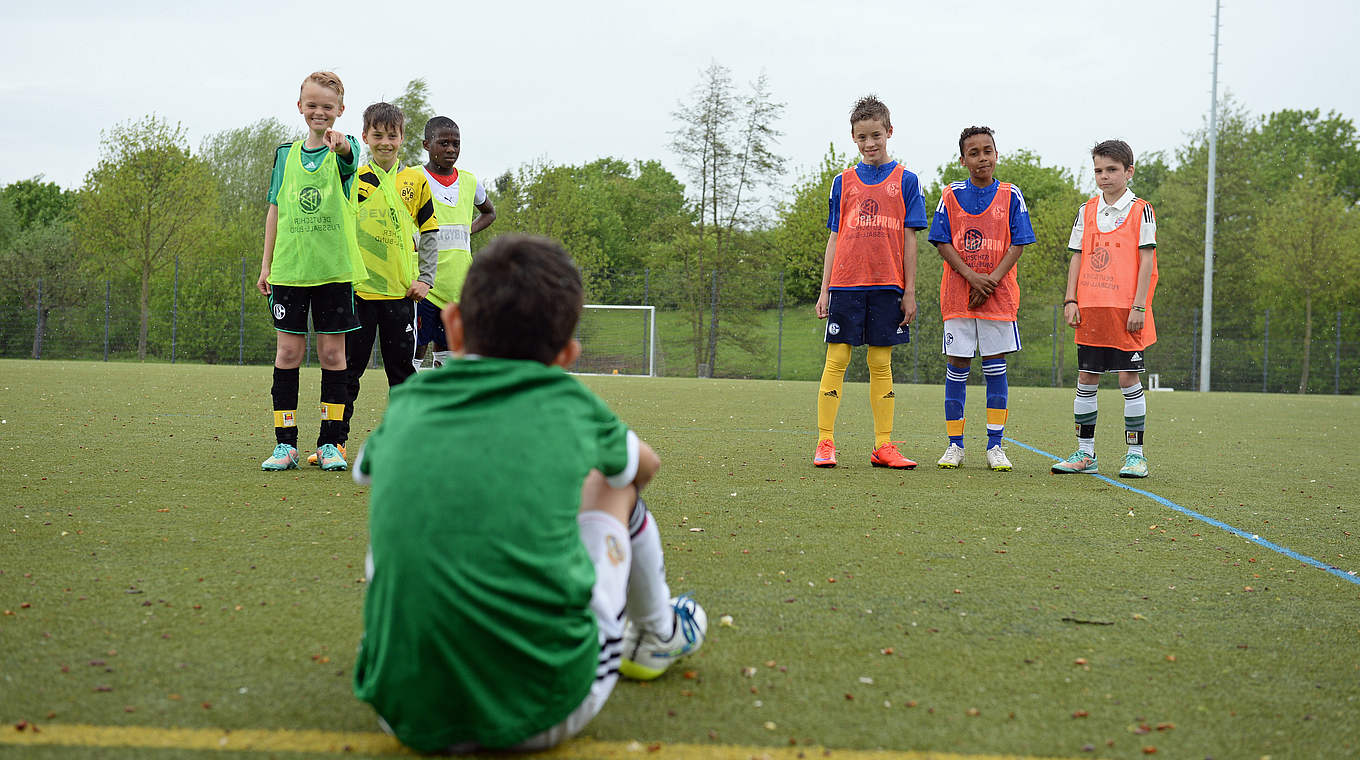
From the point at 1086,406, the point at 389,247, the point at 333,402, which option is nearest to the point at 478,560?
the point at 333,402

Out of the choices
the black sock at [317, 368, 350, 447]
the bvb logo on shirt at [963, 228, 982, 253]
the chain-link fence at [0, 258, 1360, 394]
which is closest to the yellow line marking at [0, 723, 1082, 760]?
the black sock at [317, 368, 350, 447]

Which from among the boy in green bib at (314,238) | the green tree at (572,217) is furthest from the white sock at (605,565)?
the green tree at (572,217)

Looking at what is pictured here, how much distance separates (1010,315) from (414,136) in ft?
104

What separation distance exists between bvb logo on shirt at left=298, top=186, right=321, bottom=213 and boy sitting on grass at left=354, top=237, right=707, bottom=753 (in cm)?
373

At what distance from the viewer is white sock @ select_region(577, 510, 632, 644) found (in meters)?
1.94

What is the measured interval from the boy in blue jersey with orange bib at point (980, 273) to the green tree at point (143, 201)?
29.7m

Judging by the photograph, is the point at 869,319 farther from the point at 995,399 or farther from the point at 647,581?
the point at 647,581

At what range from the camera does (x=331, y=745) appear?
6.00 feet

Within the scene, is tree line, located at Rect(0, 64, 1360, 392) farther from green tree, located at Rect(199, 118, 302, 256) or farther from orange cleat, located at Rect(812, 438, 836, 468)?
orange cleat, located at Rect(812, 438, 836, 468)

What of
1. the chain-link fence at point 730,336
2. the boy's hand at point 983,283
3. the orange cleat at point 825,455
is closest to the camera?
the orange cleat at point 825,455

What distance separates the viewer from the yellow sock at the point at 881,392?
634cm

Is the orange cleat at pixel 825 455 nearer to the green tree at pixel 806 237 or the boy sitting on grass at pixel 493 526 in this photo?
the boy sitting on grass at pixel 493 526

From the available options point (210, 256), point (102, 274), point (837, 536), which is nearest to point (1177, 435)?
point (837, 536)

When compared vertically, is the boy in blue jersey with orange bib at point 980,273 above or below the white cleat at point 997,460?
above
